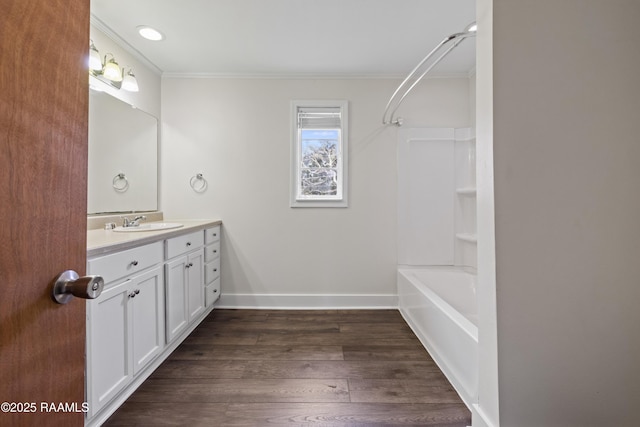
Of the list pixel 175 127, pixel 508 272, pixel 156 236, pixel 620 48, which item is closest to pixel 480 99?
pixel 620 48

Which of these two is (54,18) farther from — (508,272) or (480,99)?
(508,272)

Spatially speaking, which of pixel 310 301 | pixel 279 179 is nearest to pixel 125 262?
pixel 279 179

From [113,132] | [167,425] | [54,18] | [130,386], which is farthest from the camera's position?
[113,132]

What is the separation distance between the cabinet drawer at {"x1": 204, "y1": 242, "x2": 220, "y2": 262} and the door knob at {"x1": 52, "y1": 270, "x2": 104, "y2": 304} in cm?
196

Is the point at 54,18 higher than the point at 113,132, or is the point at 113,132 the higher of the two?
the point at 113,132

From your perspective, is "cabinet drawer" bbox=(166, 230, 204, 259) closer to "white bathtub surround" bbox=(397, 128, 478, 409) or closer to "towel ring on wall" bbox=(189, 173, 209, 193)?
"towel ring on wall" bbox=(189, 173, 209, 193)

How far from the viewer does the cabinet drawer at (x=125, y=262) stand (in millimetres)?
1212

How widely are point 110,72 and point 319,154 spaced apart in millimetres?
1757

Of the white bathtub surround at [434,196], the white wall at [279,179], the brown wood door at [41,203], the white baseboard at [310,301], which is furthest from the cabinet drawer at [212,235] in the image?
the brown wood door at [41,203]

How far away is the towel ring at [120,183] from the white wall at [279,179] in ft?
1.52

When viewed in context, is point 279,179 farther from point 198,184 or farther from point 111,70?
point 111,70

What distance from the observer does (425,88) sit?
2744 mm

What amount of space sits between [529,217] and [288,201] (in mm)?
2078

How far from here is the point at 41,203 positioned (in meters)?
0.47
